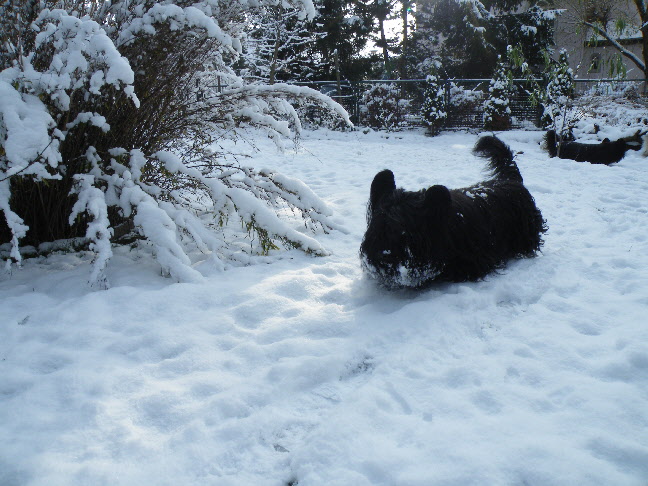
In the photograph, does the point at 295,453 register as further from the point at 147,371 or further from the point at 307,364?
the point at 147,371

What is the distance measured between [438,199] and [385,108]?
13.3 m

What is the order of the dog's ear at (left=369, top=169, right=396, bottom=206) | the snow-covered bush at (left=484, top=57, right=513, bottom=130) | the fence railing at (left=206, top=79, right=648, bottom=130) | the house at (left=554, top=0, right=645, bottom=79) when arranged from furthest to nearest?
Answer: the house at (left=554, top=0, right=645, bottom=79) < the fence railing at (left=206, top=79, right=648, bottom=130) < the snow-covered bush at (left=484, top=57, right=513, bottom=130) < the dog's ear at (left=369, top=169, right=396, bottom=206)

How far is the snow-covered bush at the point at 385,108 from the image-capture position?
50.3 feet

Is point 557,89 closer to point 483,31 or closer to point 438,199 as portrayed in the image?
point 483,31

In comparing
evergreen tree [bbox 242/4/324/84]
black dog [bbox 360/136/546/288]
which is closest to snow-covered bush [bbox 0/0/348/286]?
black dog [bbox 360/136/546/288]

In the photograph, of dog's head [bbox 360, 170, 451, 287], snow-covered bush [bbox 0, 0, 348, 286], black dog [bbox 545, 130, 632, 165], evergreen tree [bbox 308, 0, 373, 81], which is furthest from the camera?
evergreen tree [bbox 308, 0, 373, 81]

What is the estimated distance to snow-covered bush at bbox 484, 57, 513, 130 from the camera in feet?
47.5

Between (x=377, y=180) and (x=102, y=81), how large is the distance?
1.90m

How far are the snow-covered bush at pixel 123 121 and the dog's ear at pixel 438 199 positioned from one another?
108 centimetres

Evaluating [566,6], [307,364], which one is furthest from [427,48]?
[307,364]

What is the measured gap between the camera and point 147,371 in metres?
2.13

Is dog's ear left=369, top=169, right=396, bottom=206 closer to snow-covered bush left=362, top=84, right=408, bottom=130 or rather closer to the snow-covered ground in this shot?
the snow-covered ground

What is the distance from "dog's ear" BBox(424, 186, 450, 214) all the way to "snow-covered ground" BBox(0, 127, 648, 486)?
58 centimetres

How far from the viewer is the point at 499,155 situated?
4227mm
